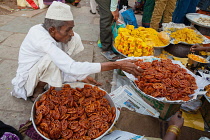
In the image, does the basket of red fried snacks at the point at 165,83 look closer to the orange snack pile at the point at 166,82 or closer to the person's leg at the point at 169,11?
the orange snack pile at the point at 166,82

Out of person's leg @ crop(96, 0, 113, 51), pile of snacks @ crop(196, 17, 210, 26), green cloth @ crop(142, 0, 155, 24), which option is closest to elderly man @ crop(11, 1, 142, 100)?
person's leg @ crop(96, 0, 113, 51)

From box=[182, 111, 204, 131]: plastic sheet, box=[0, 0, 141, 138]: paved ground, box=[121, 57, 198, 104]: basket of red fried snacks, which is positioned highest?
box=[121, 57, 198, 104]: basket of red fried snacks

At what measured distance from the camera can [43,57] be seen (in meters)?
2.26

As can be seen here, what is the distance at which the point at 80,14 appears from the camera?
7125 mm

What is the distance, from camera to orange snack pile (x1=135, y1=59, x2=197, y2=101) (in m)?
2.39

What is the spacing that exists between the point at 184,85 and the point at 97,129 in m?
1.45

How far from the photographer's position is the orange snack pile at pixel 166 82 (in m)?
2.39

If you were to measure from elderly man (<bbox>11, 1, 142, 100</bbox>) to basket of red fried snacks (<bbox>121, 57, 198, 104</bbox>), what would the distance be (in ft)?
1.07

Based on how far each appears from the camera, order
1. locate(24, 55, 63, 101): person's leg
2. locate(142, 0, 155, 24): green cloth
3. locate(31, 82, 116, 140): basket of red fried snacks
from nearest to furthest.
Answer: locate(31, 82, 116, 140): basket of red fried snacks → locate(24, 55, 63, 101): person's leg → locate(142, 0, 155, 24): green cloth

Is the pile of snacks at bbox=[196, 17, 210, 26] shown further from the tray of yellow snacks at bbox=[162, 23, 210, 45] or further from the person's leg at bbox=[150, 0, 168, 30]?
the person's leg at bbox=[150, 0, 168, 30]

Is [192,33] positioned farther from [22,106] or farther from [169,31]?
[22,106]

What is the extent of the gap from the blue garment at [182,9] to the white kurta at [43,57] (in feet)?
14.6

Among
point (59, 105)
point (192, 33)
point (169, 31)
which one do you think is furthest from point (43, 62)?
point (192, 33)

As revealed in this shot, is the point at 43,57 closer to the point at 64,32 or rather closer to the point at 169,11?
the point at 64,32
